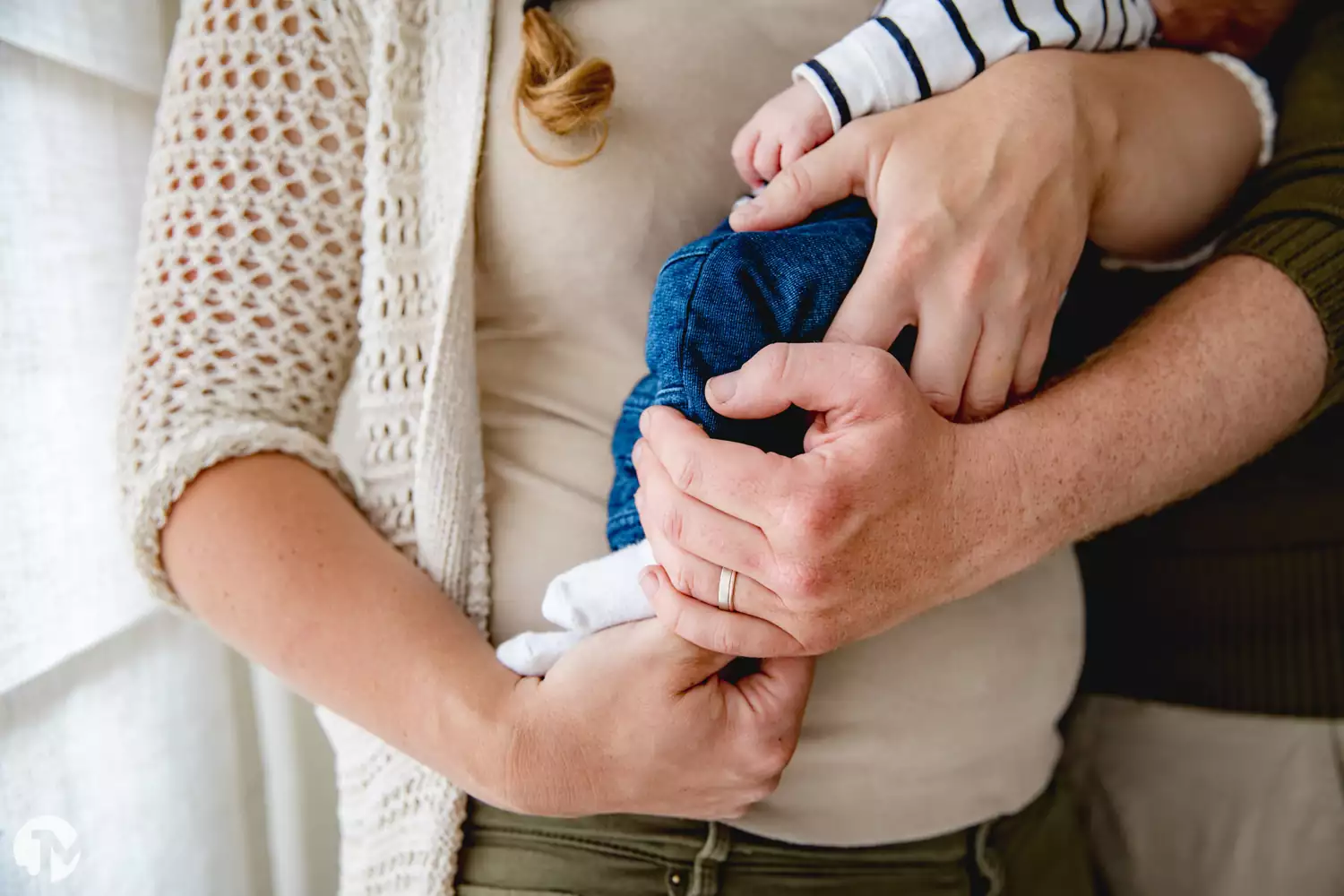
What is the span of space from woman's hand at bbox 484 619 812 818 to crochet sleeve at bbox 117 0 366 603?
28 cm

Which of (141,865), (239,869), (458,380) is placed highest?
(458,380)

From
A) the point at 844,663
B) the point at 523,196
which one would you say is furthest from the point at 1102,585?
the point at 523,196

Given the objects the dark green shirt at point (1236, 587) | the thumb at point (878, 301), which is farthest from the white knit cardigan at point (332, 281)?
the dark green shirt at point (1236, 587)

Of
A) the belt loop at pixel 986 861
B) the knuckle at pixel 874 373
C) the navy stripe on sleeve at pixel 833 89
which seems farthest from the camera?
the belt loop at pixel 986 861

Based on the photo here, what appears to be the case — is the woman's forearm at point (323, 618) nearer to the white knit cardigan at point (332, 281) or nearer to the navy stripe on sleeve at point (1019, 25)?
the white knit cardigan at point (332, 281)

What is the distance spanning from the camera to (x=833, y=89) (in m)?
0.63

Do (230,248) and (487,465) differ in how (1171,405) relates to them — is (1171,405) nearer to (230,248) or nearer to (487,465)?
(487,465)

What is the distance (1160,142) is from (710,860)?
0.70 m

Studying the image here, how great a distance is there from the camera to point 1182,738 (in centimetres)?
102

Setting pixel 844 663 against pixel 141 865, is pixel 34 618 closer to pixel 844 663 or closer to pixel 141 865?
pixel 141 865

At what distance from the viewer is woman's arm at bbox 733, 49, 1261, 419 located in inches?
23.0

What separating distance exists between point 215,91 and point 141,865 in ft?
2.07

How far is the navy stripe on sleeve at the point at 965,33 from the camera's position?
0.64 meters

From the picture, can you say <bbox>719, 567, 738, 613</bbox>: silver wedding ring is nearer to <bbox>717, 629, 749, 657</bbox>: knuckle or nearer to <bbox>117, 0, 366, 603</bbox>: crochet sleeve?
<bbox>717, 629, 749, 657</bbox>: knuckle
